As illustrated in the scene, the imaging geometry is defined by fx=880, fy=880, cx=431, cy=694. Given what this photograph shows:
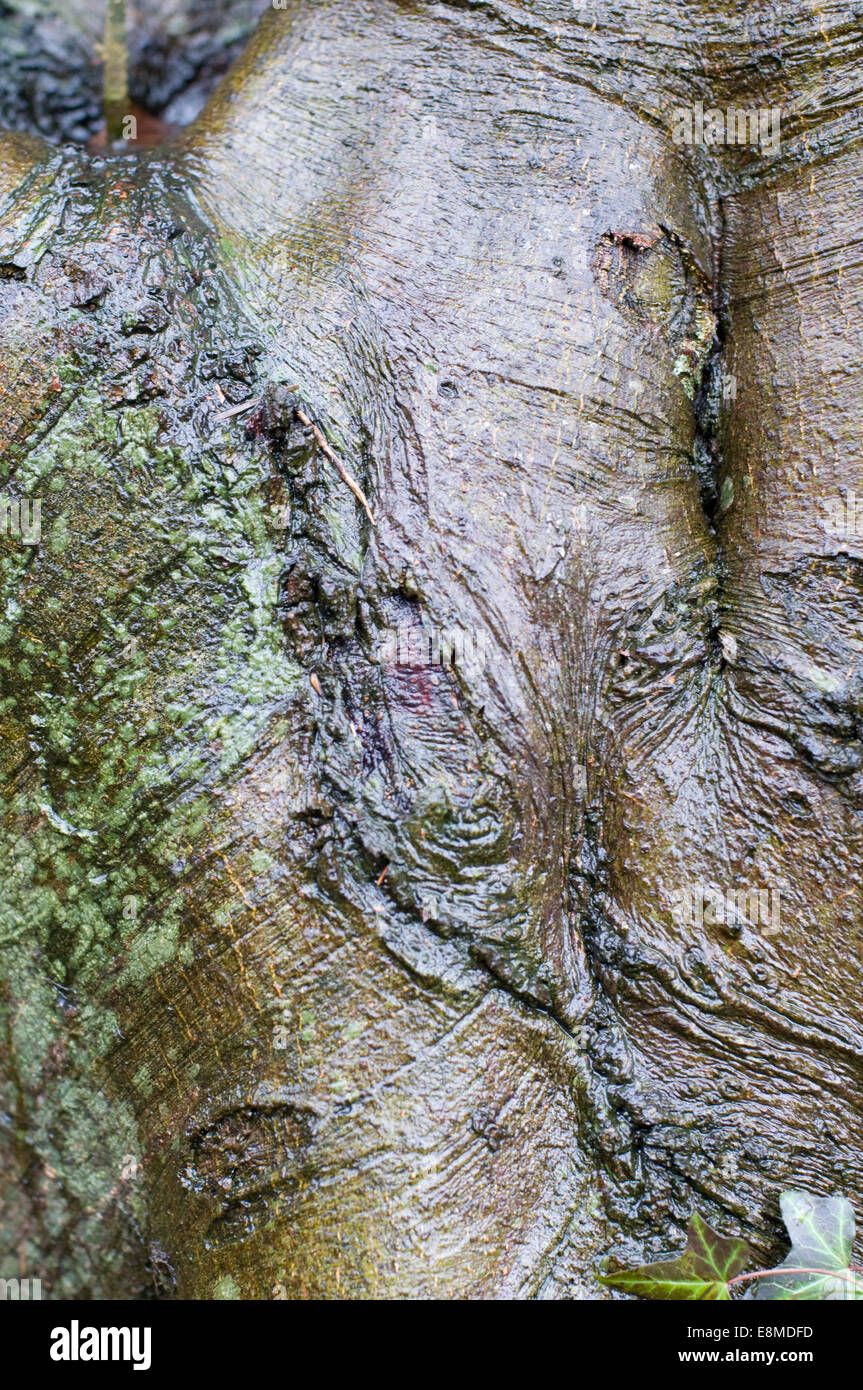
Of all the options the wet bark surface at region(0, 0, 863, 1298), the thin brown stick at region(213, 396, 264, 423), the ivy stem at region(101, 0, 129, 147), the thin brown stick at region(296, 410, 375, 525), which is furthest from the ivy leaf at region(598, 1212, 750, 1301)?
the ivy stem at region(101, 0, 129, 147)

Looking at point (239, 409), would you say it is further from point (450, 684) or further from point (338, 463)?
point (450, 684)

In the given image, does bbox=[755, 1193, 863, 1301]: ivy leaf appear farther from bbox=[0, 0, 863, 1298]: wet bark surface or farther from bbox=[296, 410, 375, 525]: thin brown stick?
bbox=[296, 410, 375, 525]: thin brown stick

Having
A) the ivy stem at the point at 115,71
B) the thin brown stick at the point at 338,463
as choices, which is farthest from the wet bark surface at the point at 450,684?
the ivy stem at the point at 115,71

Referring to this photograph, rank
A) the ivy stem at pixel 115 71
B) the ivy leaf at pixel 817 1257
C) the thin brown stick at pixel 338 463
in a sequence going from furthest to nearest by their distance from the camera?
the ivy stem at pixel 115 71, the thin brown stick at pixel 338 463, the ivy leaf at pixel 817 1257

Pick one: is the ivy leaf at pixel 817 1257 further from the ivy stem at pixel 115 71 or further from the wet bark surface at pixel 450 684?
the ivy stem at pixel 115 71

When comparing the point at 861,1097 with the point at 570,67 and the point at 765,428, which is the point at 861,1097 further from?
the point at 570,67

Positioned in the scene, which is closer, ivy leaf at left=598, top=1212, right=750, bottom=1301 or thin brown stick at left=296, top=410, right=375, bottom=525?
ivy leaf at left=598, top=1212, right=750, bottom=1301

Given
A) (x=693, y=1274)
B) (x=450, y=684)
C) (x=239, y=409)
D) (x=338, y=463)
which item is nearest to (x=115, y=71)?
(x=239, y=409)
